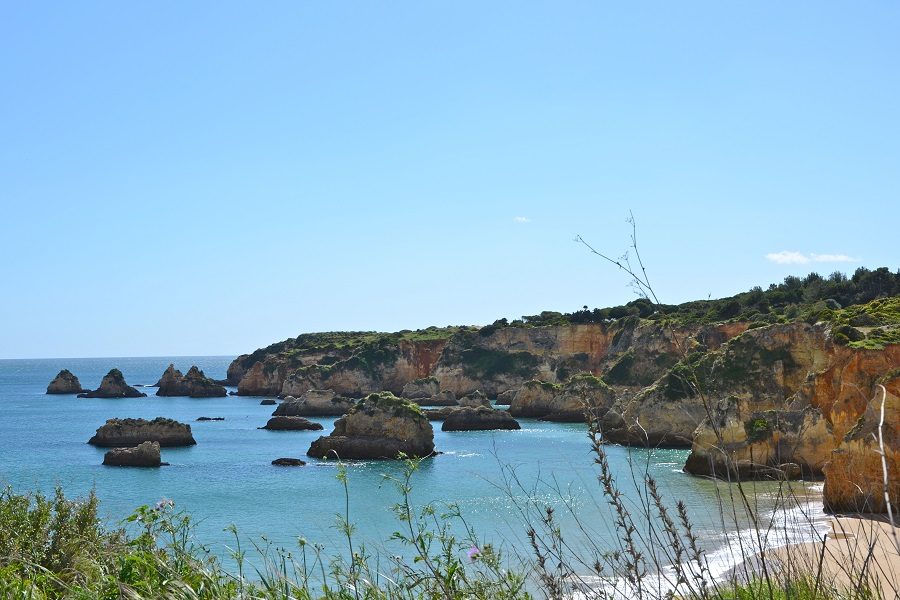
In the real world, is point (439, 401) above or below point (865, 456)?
below

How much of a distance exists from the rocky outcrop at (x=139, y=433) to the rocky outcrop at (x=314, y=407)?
24.1 meters

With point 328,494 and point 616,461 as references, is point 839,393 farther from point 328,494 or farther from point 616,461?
point 328,494

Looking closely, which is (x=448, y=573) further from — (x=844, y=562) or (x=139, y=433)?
(x=139, y=433)

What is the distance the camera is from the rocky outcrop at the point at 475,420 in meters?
60.2

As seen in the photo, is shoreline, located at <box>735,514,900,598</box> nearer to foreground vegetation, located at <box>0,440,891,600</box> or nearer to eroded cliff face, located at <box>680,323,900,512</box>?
foreground vegetation, located at <box>0,440,891,600</box>

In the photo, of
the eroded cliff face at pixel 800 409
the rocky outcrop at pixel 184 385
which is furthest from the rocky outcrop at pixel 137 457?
the rocky outcrop at pixel 184 385

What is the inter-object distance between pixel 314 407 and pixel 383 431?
33.1 metres

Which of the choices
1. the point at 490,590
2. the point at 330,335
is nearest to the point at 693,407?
the point at 490,590

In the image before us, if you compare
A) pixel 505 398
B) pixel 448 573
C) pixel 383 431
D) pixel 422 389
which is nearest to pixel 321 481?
pixel 383 431

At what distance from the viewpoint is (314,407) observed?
74.2 m

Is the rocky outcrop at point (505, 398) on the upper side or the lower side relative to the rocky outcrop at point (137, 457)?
upper

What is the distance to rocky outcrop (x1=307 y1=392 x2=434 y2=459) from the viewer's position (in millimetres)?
42156

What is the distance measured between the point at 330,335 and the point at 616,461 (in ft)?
344

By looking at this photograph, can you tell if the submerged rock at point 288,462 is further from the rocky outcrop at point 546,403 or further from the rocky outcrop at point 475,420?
the rocky outcrop at point 546,403
